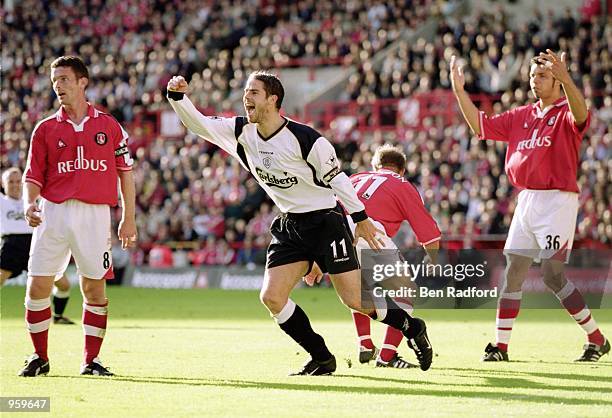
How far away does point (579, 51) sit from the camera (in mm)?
28906

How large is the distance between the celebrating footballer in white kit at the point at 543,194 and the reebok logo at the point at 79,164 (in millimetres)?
3595

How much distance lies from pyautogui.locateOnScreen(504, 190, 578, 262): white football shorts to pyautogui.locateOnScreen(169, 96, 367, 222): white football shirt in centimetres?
248

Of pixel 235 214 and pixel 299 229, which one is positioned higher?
pixel 299 229

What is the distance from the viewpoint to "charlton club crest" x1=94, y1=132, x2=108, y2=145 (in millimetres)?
9773

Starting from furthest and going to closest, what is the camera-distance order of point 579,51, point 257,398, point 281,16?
point 281,16
point 579,51
point 257,398

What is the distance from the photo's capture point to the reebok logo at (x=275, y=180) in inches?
370

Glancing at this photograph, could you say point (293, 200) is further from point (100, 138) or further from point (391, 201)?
point (100, 138)

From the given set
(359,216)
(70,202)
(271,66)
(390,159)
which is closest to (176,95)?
(70,202)

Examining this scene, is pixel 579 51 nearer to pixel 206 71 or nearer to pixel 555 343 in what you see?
pixel 206 71

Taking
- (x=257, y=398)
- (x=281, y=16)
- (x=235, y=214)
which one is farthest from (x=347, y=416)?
(x=281, y=16)

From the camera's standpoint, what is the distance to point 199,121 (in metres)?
9.55

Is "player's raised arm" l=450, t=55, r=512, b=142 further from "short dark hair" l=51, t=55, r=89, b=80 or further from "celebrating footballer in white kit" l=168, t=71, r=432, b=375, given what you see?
"short dark hair" l=51, t=55, r=89, b=80

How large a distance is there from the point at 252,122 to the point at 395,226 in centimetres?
217

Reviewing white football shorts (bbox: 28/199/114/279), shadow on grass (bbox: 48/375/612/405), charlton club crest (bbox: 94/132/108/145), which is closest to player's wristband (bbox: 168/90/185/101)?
charlton club crest (bbox: 94/132/108/145)
